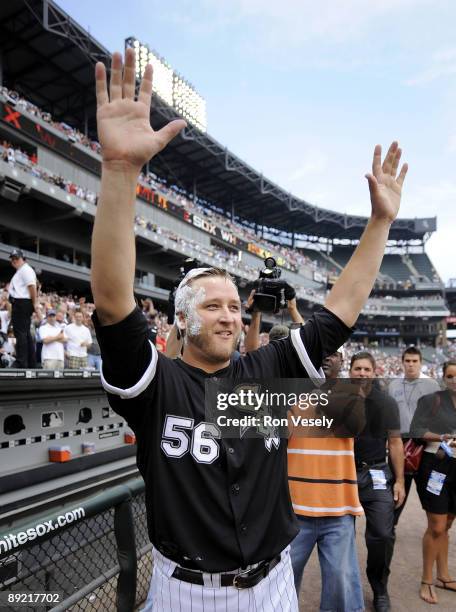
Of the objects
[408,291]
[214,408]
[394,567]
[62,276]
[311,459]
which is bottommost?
[394,567]

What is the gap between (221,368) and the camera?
64.8 inches

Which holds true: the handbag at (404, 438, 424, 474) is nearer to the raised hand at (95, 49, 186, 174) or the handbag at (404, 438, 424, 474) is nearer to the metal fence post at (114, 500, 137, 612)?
the metal fence post at (114, 500, 137, 612)

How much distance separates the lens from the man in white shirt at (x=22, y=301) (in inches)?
222

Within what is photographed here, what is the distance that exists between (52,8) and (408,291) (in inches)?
2022

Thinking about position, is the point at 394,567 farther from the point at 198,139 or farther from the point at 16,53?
the point at 198,139

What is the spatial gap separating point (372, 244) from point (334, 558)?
6.28 feet

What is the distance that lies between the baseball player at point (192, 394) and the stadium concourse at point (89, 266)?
0.69 meters

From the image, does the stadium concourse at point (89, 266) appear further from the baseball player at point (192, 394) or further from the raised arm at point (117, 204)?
the raised arm at point (117, 204)

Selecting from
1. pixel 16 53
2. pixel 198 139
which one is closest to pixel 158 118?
pixel 198 139

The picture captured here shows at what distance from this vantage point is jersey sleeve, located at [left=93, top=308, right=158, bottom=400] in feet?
4.22

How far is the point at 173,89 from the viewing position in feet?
127

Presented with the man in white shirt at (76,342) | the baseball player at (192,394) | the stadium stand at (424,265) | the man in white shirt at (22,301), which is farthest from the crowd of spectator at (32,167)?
the stadium stand at (424,265)

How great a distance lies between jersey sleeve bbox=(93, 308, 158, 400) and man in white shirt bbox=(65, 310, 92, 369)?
6112 mm

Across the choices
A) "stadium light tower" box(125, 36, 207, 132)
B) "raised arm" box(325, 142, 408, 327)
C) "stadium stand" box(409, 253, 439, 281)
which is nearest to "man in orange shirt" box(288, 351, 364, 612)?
"raised arm" box(325, 142, 408, 327)
